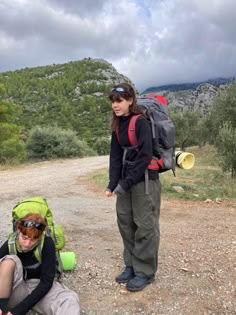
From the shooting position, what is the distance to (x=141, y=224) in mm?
3414

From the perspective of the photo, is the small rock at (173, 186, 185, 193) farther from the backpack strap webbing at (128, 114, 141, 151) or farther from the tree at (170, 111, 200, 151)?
the tree at (170, 111, 200, 151)

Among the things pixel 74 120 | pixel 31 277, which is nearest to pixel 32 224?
pixel 31 277

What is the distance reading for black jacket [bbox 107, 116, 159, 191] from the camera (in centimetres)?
326

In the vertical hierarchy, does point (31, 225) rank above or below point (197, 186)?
above

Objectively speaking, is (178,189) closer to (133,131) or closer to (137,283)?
(137,283)

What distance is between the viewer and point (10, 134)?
16.9m

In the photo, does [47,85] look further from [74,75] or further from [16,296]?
[16,296]

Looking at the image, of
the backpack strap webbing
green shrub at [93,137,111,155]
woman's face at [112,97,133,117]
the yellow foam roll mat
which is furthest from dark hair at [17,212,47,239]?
green shrub at [93,137,111,155]

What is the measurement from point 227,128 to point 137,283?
8.52m

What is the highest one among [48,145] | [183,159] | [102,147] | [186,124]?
[183,159]

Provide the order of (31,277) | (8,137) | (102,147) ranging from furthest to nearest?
1. (102,147)
2. (8,137)
3. (31,277)

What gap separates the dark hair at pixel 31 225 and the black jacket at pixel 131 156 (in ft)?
2.70

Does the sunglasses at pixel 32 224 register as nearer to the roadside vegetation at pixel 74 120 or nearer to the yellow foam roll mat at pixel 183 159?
the roadside vegetation at pixel 74 120

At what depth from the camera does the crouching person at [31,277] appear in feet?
9.24
